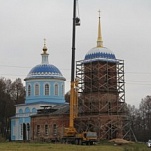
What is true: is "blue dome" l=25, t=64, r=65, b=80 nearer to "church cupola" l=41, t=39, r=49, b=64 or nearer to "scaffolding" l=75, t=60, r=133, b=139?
"church cupola" l=41, t=39, r=49, b=64

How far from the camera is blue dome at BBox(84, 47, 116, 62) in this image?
2589 inches

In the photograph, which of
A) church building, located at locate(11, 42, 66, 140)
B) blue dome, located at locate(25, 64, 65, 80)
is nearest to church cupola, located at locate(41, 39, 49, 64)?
church building, located at locate(11, 42, 66, 140)

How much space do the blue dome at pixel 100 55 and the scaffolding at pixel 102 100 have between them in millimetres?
504

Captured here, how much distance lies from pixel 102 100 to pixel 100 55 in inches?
225

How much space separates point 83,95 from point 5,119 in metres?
28.2

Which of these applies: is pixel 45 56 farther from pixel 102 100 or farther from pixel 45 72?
pixel 102 100

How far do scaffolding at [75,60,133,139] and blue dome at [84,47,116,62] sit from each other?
1.65 ft

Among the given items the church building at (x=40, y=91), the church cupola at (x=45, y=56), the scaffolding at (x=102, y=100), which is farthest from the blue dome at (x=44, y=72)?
the scaffolding at (x=102, y=100)

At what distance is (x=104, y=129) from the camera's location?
63.2 m

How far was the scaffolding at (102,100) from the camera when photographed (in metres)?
63.2

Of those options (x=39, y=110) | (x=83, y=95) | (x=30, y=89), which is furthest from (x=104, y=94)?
(x=30, y=89)

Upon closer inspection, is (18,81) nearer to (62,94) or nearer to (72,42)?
(62,94)

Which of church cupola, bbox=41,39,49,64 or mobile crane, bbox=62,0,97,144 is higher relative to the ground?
church cupola, bbox=41,39,49,64

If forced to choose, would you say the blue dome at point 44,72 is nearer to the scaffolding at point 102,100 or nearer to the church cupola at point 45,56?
the church cupola at point 45,56
